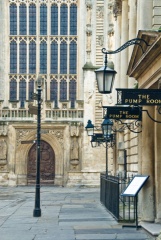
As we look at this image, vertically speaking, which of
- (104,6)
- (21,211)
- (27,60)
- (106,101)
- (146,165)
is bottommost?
(21,211)

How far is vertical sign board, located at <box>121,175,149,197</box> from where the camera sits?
14109 mm

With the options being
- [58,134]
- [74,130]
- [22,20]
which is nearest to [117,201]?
[74,130]

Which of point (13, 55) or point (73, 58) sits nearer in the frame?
point (73, 58)

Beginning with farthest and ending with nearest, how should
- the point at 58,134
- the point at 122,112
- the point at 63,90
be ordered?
the point at 63,90 → the point at 58,134 → the point at 122,112

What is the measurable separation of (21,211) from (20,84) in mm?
24090

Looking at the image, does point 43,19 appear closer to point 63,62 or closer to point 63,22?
point 63,22

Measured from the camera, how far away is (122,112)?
48.0ft

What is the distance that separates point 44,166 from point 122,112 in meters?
29.6

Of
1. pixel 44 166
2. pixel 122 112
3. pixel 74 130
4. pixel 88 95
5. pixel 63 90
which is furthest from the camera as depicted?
pixel 63 90

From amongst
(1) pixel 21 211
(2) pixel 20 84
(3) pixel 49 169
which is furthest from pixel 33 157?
(1) pixel 21 211

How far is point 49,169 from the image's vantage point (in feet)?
144

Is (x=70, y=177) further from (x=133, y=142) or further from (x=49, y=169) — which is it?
(x=133, y=142)

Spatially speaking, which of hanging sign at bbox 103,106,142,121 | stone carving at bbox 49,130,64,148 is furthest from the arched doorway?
hanging sign at bbox 103,106,142,121

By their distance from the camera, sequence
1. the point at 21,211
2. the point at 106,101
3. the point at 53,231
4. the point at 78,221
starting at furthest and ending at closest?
the point at 106,101
the point at 21,211
the point at 78,221
the point at 53,231
